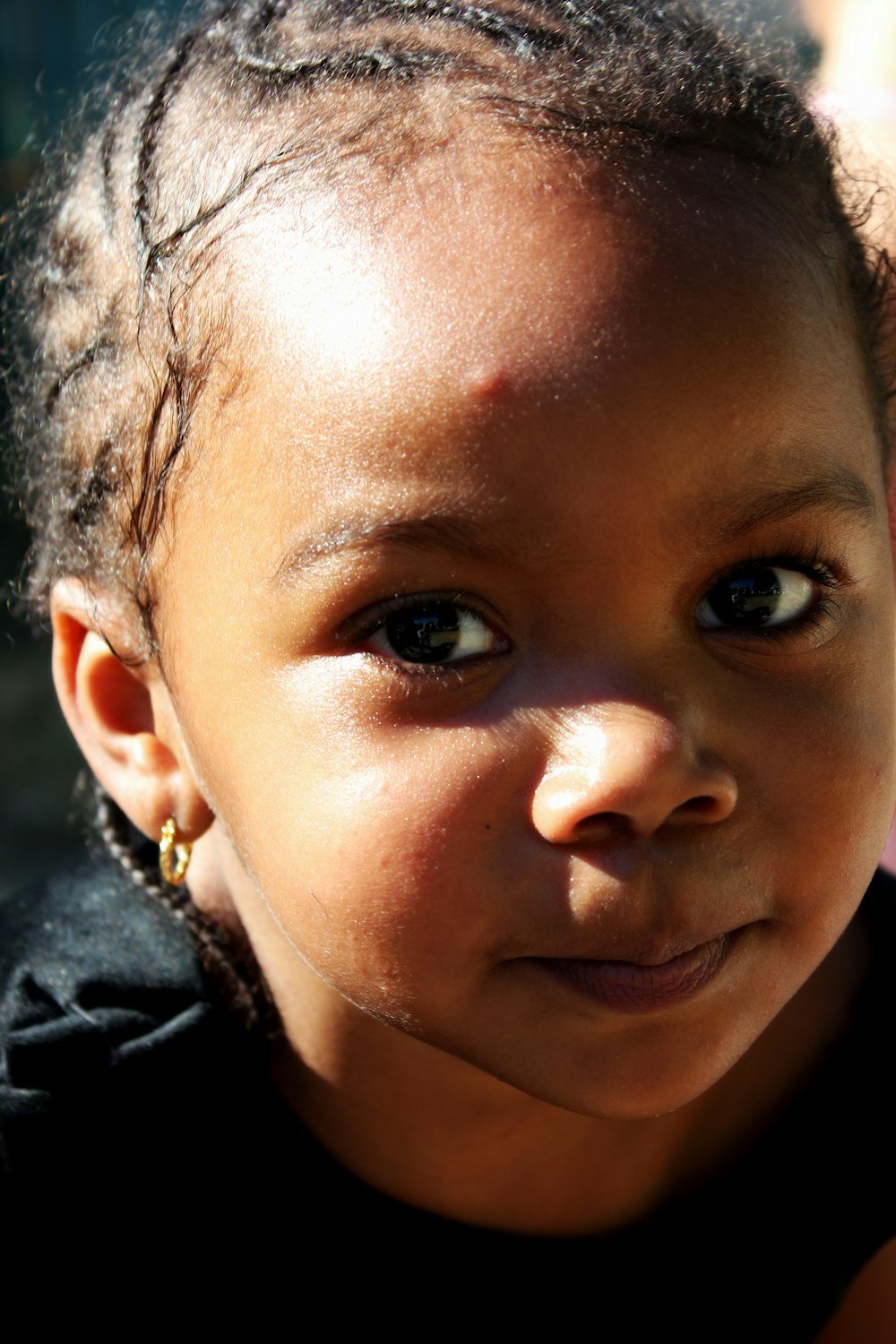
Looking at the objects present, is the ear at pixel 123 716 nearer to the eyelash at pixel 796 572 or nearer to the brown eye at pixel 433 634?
the brown eye at pixel 433 634

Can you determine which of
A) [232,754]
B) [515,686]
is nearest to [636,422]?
[515,686]

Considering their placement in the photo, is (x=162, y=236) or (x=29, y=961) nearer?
(x=162, y=236)

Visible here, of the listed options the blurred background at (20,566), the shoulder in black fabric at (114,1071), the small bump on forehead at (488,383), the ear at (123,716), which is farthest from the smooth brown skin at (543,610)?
the blurred background at (20,566)

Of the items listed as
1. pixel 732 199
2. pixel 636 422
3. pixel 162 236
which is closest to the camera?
pixel 636 422

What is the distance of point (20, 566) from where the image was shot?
103 inches

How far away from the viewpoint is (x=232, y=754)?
129 centimetres

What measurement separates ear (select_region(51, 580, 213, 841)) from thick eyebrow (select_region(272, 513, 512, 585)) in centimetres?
31

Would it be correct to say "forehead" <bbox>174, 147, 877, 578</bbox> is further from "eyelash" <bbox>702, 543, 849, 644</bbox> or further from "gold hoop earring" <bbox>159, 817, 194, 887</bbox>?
"gold hoop earring" <bbox>159, 817, 194, 887</bbox>

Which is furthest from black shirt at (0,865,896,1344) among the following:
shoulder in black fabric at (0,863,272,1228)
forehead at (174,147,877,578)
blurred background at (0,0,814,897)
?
blurred background at (0,0,814,897)

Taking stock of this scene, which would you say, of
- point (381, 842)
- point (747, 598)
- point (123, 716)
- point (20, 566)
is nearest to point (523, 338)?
point (747, 598)

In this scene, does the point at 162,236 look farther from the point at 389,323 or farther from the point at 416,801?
the point at 416,801

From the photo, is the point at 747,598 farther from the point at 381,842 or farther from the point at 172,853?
the point at 172,853

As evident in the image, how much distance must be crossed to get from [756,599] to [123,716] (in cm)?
64

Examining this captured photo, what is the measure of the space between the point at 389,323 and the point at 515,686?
29cm
